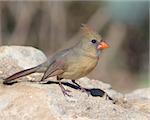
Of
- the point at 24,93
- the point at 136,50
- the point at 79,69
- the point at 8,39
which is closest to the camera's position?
the point at 24,93

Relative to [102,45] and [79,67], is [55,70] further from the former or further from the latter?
[102,45]

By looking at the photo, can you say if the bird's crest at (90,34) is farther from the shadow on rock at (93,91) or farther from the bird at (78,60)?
the shadow on rock at (93,91)

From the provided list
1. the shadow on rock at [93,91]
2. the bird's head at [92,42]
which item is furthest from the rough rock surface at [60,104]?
the bird's head at [92,42]

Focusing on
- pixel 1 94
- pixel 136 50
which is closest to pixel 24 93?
pixel 1 94

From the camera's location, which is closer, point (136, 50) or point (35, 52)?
point (35, 52)

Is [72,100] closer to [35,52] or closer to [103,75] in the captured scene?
[35,52]

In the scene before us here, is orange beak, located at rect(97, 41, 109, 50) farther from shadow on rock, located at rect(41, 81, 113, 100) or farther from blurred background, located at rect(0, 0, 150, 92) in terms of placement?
blurred background, located at rect(0, 0, 150, 92)
